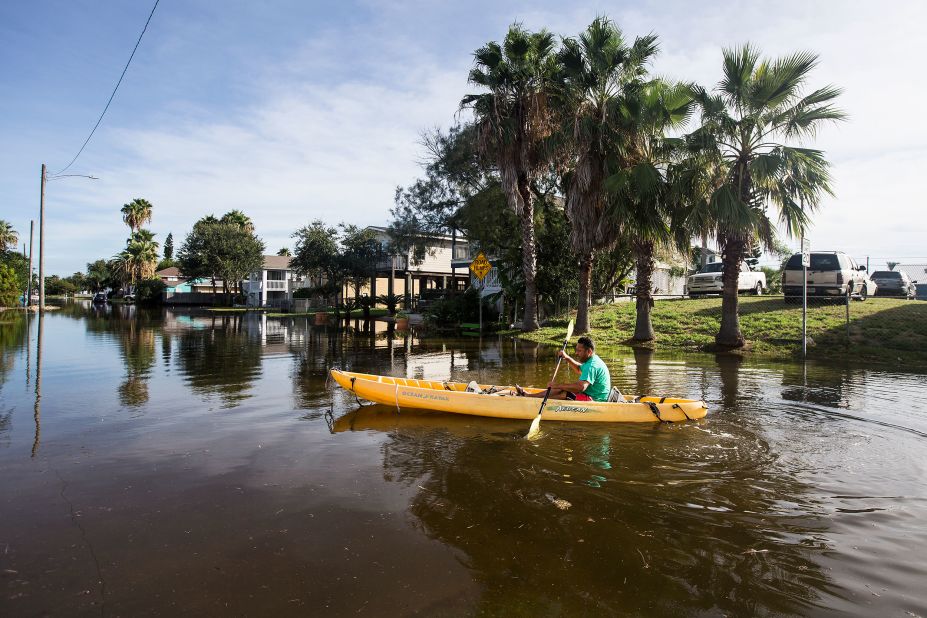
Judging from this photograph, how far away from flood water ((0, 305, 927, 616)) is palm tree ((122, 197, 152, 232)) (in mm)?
76019

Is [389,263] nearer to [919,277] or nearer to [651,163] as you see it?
[651,163]

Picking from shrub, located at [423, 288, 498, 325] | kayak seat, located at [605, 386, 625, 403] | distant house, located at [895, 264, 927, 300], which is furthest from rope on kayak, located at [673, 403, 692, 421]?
distant house, located at [895, 264, 927, 300]

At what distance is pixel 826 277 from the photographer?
70.0 feet

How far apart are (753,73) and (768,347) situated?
8.38m

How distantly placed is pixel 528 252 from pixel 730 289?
341 inches

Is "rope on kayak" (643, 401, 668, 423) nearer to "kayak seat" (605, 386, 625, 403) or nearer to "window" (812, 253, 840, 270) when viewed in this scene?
"kayak seat" (605, 386, 625, 403)

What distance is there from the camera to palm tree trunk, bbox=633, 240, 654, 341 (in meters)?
19.5

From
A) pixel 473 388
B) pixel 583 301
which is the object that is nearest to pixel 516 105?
pixel 583 301

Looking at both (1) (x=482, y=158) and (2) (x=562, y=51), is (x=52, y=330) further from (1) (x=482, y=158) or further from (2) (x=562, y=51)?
(2) (x=562, y=51)

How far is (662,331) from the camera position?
21469mm

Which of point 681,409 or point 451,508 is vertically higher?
point 681,409

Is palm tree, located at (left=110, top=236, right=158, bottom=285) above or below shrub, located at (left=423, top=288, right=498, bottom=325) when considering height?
above

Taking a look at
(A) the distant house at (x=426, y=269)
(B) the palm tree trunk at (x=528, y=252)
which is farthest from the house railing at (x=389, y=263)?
(B) the palm tree trunk at (x=528, y=252)

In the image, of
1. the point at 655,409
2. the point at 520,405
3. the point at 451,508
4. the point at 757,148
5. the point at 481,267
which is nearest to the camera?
the point at 451,508
